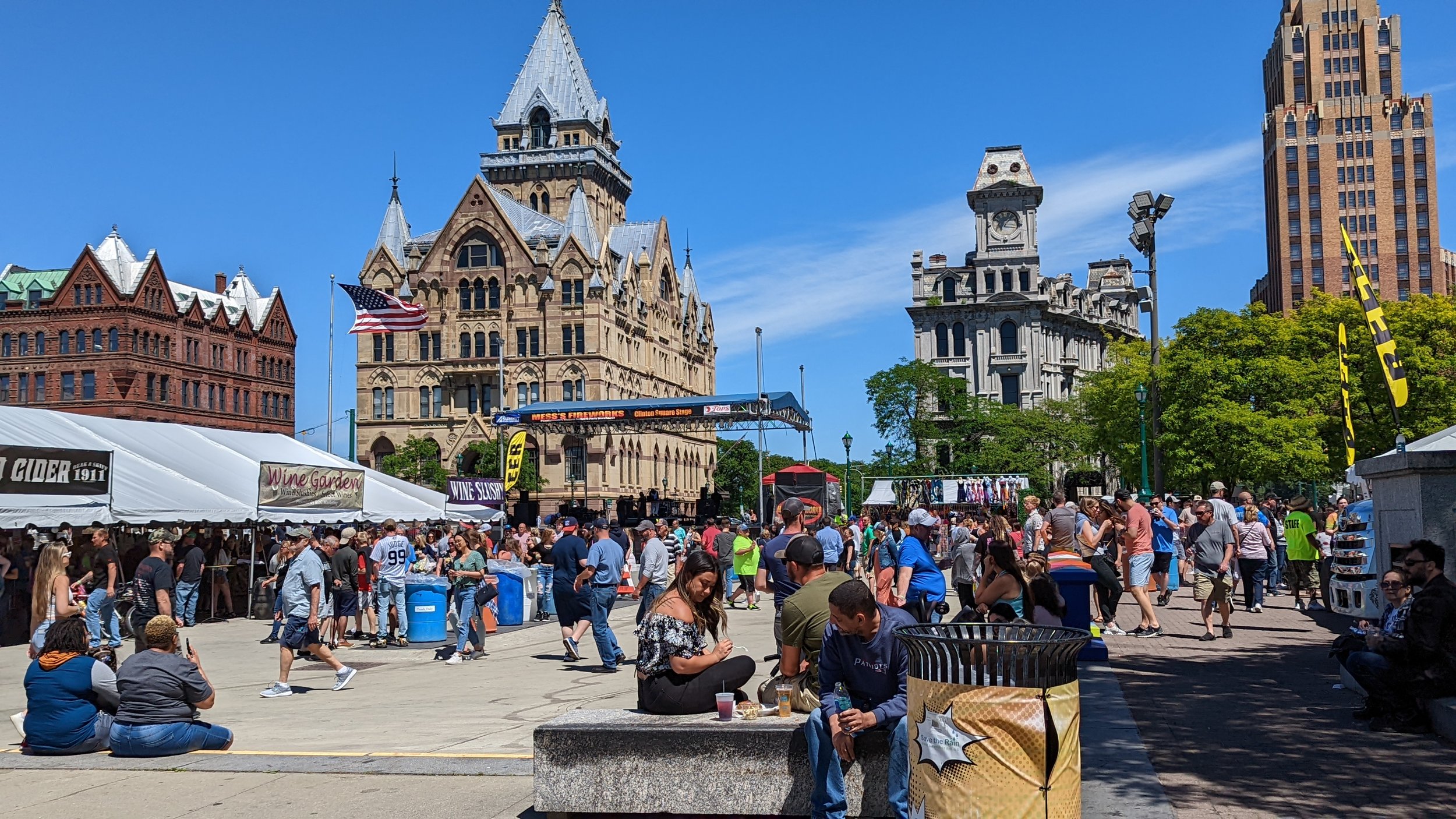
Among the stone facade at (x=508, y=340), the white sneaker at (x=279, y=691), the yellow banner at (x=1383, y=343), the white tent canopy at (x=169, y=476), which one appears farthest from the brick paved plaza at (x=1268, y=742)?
the stone facade at (x=508, y=340)

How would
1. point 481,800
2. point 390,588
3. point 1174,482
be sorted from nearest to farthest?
point 481,800
point 390,588
point 1174,482

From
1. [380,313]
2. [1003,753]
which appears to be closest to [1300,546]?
[1003,753]

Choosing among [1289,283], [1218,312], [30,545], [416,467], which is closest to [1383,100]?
[1289,283]

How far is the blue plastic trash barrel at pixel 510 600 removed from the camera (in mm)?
19375

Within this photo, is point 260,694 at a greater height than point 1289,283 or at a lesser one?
lesser

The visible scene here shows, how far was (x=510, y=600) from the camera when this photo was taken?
63.8 ft

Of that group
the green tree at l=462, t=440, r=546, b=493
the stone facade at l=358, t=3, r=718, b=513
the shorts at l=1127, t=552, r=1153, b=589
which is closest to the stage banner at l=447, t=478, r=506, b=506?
the shorts at l=1127, t=552, r=1153, b=589

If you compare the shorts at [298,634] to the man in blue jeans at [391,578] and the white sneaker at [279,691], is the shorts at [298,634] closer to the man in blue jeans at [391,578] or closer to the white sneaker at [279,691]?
the white sneaker at [279,691]

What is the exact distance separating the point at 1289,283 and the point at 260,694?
10249 centimetres

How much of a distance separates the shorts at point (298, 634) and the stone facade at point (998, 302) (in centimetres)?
8145

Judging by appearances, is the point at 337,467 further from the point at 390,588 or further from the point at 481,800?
the point at 481,800

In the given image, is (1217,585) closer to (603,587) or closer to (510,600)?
(603,587)

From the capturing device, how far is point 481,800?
6.92m

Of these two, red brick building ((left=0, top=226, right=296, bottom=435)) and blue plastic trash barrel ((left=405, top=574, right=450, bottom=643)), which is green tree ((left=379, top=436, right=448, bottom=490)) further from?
blue plastic trash barrel ((left=405, top=574, right=450, bottom=643))
